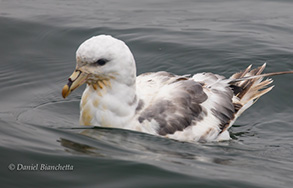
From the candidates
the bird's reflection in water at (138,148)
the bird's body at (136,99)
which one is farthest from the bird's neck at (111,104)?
the bird's reflection in water at (138,148)

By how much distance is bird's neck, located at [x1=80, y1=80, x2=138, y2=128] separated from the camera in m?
6.68

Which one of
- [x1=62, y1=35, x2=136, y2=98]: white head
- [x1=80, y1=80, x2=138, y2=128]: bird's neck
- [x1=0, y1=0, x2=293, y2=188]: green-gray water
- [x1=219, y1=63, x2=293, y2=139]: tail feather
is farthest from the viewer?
[x1=219, y1=63, x2=293, y2=139]: tail feather

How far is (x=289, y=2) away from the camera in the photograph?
42.2 ft

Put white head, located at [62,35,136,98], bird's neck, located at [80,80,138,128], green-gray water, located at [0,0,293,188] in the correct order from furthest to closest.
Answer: bird's neck, located at [80,80,138,128], white head, located at [62,35,136,98], green-gray water, located at [0,0,293,188]

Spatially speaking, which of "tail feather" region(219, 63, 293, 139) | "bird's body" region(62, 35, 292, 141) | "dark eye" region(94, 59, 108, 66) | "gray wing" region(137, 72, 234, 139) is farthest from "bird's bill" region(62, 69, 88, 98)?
"tail feather" region(219, 63, 293, 139)

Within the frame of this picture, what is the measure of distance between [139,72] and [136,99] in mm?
3004

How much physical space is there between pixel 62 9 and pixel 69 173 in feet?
24.5

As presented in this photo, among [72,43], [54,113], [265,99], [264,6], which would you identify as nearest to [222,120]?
[265,99]

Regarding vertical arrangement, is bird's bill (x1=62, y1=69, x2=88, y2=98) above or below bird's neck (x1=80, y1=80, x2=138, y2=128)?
above

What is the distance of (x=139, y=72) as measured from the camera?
9805 millimetres

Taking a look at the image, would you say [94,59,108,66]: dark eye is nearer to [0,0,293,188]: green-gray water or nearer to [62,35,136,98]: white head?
[62,35,136,98]: white head

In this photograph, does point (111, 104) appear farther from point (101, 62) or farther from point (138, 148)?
point (138, 148)

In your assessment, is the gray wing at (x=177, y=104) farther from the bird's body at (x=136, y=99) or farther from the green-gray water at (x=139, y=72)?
the green-gray water at (x=139, y=72)

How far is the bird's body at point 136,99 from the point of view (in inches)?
256
